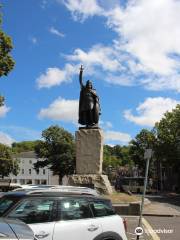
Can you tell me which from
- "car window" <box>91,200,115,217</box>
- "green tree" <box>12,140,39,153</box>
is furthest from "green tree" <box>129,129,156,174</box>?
"car window" <box>91,200,115,217</box>

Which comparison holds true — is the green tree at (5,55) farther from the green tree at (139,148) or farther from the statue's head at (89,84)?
the green tree at (139,148)

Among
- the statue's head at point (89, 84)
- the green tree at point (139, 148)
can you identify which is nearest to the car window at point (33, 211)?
the statue's head at point (89, 84)

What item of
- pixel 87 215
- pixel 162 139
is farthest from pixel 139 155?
pixel 87 215

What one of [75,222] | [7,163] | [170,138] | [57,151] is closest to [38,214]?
[75,222]

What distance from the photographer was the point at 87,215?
29.8 ft

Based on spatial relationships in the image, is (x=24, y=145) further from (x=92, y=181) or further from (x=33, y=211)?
(x=33, y=211)

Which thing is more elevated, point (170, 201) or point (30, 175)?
point (30, 175)

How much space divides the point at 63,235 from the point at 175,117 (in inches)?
2678

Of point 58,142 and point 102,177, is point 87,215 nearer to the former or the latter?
point 102,177

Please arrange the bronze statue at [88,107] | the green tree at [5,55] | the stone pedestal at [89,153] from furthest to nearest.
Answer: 1. the green tree at [5,55]
2. the bronze statue at [88,107]
3. the stone pedestal at [89,153]

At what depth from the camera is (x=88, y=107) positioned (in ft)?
92.4

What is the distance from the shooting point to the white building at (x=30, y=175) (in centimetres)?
13000

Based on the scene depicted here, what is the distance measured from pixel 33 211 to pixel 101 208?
134 centimetres

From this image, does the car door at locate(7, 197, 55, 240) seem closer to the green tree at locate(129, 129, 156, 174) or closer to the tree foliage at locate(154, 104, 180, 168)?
the tree foliage at locate(154, 104, 180, 168)
